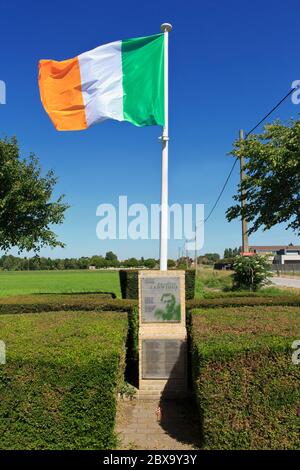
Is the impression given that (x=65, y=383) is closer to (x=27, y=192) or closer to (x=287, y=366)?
(x=287, y=366)

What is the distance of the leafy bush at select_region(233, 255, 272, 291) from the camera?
21.6 meters

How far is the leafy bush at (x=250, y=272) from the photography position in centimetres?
2159

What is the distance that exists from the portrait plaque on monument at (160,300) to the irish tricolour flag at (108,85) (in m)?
2.66

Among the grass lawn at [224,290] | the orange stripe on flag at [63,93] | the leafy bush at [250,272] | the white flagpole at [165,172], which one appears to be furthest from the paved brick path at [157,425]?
the leafy bush at [250,272]

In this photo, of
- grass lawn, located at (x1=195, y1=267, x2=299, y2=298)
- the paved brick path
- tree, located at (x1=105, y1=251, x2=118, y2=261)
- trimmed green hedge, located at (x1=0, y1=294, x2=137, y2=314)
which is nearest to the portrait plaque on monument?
the paved brick path

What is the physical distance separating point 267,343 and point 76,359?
186 cm

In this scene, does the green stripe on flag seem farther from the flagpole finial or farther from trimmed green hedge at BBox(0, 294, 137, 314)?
trimmed green hedge at BBox(0, 294, 137, 314)

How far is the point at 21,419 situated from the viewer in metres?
4.02

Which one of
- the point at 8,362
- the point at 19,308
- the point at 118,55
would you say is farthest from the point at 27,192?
the point at 8,362

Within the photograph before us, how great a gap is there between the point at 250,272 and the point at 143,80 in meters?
16.1

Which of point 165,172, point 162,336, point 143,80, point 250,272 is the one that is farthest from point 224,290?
point 143,80

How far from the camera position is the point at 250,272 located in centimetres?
2169

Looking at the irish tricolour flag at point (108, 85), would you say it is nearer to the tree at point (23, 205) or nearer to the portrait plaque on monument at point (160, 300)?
the portrait plaque on monument at point (160, 300)

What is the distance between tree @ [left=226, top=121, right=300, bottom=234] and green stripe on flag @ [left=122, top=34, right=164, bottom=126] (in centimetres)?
806
